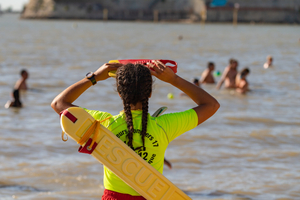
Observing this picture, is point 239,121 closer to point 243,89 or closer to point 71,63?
point 243,89

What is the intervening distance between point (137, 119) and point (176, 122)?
23 centimetres

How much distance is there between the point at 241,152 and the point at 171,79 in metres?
4.49

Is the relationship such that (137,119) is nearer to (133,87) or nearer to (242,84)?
(133,87)

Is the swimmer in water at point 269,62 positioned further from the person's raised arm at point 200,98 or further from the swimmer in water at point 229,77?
the person's raised arm at point 200,98

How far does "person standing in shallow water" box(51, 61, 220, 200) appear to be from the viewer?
214 cm

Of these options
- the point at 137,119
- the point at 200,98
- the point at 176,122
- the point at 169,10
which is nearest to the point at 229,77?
the point at 200,98

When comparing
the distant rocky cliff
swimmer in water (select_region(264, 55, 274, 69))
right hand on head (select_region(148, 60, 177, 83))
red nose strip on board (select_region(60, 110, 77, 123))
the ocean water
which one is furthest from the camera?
the distant rocky cliff

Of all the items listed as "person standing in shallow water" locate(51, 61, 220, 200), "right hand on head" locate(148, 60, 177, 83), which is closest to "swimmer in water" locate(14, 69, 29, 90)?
"person standing in shallow water" locate(51, 61, 220, 200)

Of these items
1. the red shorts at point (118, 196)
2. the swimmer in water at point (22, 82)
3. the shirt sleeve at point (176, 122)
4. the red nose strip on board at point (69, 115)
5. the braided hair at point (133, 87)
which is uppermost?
the braided hair at point (133, 87)

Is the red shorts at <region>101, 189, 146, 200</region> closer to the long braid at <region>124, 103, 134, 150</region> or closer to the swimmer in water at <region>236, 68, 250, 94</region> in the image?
the long braid at <region>124, 103, 134, 150</region>

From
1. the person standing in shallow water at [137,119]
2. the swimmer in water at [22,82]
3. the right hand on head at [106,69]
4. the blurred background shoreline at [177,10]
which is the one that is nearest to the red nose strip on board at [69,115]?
the person standing in shallow water at [137,119]

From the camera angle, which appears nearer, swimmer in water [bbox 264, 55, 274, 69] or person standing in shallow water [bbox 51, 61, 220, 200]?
person standing in shallow water [bbox 51, 61, 220, 200]

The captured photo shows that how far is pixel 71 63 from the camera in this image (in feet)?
63.6

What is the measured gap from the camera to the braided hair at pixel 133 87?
83.7 inches
